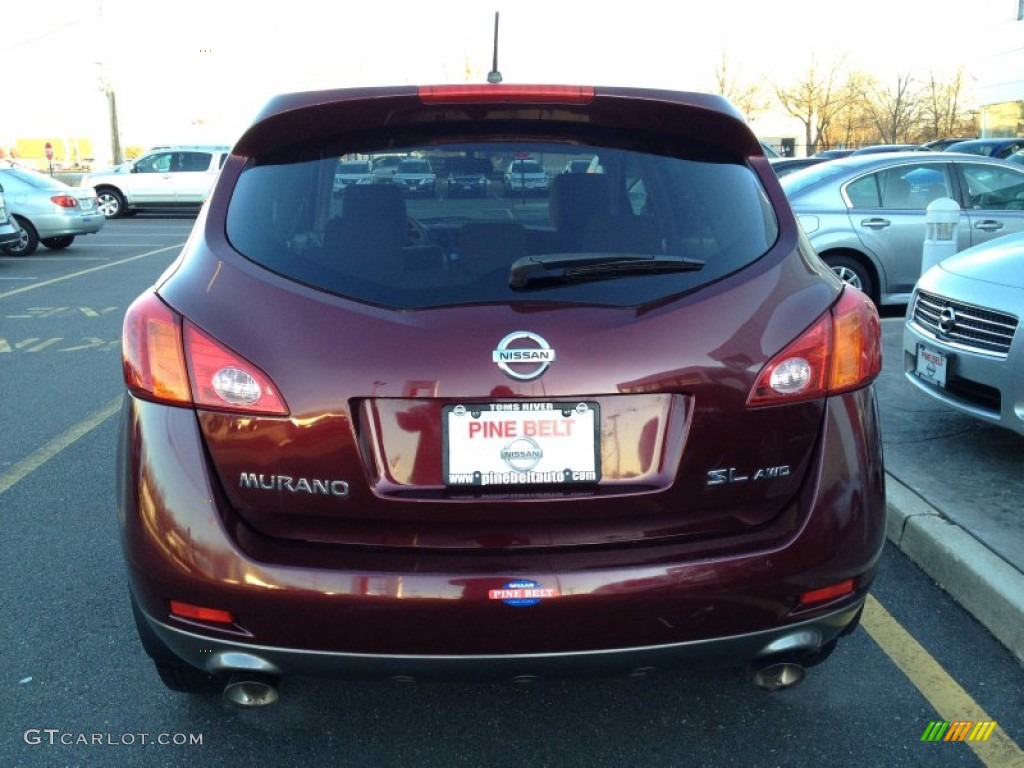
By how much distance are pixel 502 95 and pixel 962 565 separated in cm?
240

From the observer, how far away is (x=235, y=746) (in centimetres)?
274

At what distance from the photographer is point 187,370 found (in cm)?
229

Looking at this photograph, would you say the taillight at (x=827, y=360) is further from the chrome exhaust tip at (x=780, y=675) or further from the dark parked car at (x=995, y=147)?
the dark parked car at (x=995, y=147)

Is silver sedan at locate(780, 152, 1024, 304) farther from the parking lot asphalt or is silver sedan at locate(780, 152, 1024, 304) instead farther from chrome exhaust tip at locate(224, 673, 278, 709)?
chrome exhaust tip at locate(224, 673, 278, 709)

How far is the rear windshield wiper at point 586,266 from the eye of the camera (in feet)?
7.53

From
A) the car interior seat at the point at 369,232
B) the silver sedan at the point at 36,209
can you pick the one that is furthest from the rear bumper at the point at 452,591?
the silver sedan at the point at 36,209

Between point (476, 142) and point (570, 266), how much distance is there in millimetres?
438

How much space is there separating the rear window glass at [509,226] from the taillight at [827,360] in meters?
0.24

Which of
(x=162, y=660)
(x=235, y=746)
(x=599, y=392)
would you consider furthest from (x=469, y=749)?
(x=599, y=392)

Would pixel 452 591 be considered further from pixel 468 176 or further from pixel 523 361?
pixel 468 176

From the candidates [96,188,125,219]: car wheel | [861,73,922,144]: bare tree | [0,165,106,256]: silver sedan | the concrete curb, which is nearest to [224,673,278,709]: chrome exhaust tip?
the concrete curb
